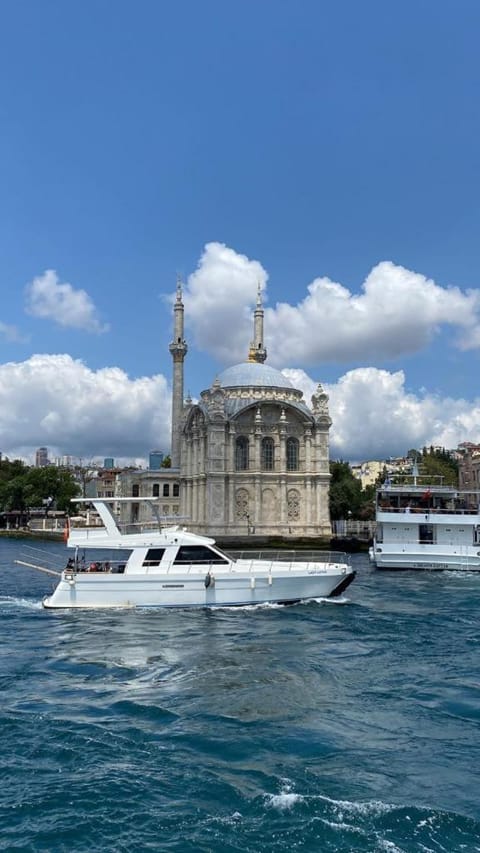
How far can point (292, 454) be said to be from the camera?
7069 cm

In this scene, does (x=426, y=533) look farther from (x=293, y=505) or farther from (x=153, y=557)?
(x=293, y=505)

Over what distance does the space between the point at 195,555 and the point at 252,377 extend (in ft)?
163

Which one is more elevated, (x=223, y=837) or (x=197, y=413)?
(x=197, y=413)

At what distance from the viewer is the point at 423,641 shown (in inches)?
822

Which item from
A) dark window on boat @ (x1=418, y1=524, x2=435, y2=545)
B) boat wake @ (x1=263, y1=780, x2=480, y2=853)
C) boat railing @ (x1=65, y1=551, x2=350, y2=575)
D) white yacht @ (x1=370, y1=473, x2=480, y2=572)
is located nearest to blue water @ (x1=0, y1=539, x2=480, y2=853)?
boat wake @ (x1=263, y1=780, x2=480, y2=853)

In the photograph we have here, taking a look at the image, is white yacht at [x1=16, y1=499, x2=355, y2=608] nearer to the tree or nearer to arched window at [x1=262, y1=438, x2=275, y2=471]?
arched window at [x1=262, y1=438, x2=275, y2=471]

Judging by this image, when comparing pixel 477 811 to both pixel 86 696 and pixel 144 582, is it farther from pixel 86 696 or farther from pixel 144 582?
pixel 144 582

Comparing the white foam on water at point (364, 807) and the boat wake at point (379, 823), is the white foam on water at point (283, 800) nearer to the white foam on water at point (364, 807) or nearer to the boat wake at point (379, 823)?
the boat wake at point (379, 823)

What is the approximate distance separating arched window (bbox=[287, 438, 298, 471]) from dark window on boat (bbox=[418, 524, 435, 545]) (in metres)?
26.8

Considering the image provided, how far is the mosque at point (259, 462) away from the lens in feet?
223

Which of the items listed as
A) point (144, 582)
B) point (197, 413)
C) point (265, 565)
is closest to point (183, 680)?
point (144, 582)

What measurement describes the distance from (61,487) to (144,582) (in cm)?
7544

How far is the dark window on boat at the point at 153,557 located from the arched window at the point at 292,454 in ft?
150

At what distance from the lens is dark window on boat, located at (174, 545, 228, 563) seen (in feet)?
83.8
